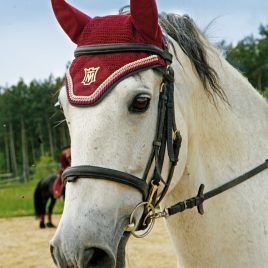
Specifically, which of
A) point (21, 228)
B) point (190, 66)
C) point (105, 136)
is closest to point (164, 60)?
point (190, 66)

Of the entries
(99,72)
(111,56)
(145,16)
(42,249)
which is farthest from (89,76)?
(42,249)

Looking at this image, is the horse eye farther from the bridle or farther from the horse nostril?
the horse nostril

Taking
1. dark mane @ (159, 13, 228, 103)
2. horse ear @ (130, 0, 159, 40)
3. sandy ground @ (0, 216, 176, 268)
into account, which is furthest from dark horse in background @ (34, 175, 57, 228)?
horse ear @ (130, 0, 159, 40)

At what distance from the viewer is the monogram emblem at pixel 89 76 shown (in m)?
2.28

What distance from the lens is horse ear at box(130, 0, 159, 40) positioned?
2.34 meters

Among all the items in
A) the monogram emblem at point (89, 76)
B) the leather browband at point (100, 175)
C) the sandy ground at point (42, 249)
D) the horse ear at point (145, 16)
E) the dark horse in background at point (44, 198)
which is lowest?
the sandy ground at point (42, 249)

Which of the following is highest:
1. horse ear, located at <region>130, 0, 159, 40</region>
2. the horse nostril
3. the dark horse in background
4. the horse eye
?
horse ear, located at <region>130, 0, 159, 40</region>

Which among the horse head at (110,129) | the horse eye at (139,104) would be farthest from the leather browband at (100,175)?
the horse eye at (139,104)

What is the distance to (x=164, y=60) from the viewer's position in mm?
2465

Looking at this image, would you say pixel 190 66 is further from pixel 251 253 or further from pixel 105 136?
pixel 251 253

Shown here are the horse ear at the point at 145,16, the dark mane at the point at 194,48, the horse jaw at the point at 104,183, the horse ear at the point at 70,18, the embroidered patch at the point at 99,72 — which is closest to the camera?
the horse jaw at the point at 104,183

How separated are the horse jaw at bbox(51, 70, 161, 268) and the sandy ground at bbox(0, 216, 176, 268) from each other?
5.51 meters

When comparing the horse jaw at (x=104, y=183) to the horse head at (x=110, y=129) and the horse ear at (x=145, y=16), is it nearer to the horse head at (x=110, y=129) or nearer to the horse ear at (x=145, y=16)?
the horse head at (x=110, y=129)

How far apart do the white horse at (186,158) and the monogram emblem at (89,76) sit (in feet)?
0.40
